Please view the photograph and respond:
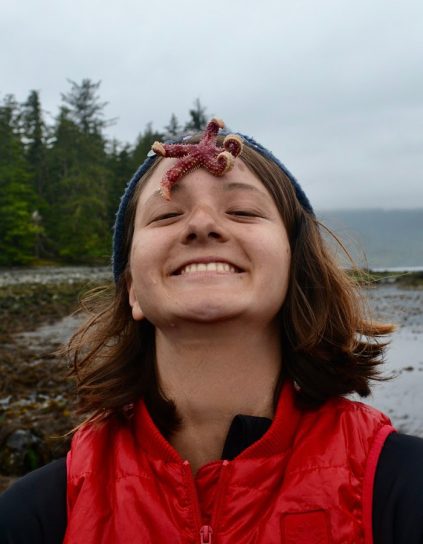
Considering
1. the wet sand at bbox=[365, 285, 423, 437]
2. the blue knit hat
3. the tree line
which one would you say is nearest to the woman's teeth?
the blue knit hat

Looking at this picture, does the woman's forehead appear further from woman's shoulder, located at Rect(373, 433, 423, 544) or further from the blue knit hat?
woman's shoulder, located at Rect(373, 433, 423, 544)

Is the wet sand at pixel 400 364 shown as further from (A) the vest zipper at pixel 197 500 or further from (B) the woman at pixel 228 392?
(A) the vest zipper at pixel 197 500

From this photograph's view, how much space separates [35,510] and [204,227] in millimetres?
1333

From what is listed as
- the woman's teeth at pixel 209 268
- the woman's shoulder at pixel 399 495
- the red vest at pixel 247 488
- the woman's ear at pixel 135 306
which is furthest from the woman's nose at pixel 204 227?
the woman's shoulder at pixel 399 495

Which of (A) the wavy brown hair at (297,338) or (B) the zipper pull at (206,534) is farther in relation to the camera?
(A) the wavy brown hair at (297,338)

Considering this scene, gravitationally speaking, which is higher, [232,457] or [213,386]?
[213,386]

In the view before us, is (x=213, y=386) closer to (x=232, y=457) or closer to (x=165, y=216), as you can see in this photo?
(x=232, y=457)

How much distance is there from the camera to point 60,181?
176ft

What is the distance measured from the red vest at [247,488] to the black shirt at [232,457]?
46 millimetres

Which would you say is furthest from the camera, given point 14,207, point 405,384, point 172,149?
point 14,207

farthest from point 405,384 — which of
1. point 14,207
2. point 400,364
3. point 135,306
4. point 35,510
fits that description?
point 14,207

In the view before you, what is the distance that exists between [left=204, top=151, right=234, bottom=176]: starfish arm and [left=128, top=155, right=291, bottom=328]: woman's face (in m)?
0.04

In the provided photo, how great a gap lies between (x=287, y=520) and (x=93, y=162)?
179 feet

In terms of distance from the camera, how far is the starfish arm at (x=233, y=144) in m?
2.53
